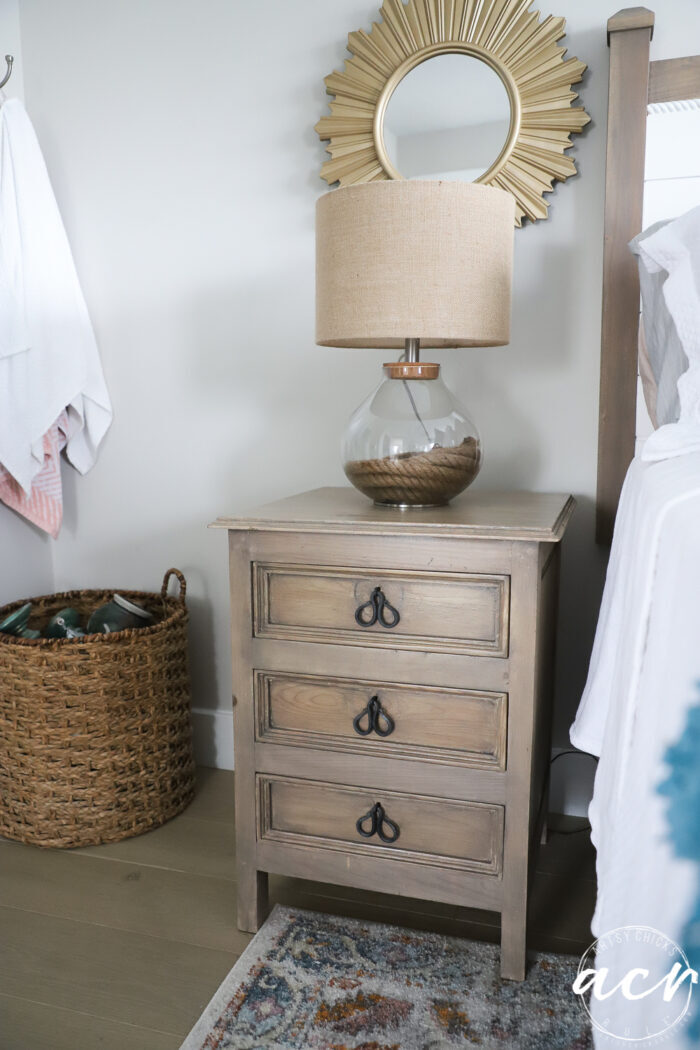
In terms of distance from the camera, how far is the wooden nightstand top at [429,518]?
3.83 feet

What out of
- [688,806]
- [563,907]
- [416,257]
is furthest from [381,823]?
[416,257]

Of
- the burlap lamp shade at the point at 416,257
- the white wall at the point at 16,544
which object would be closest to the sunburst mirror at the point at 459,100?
the burlap lamp shade at the point at 416,257

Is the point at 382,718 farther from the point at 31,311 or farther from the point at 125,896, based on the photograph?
the point at 31,311

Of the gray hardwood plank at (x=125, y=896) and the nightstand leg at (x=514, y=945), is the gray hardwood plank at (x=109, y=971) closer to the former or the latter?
the gray hardwood plank at (x=125, y=896)

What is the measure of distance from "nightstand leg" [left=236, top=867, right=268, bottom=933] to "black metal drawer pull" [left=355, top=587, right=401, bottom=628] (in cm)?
50

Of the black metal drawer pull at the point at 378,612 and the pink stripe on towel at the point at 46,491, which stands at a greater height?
the pink stripe on towel at the point at 46,491

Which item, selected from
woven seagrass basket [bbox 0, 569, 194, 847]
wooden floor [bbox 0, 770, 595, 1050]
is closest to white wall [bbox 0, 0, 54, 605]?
woven seagrass basket [bbox 0, 569, 194, 847]

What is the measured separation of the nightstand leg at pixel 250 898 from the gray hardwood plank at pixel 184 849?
0.54ft

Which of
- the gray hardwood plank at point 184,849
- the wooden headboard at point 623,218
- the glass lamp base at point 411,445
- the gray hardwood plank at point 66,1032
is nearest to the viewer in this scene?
the gray hardwood plank at point 66,1032

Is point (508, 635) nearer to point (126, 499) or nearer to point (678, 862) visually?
point (678, 862)

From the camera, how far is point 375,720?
1.27 m

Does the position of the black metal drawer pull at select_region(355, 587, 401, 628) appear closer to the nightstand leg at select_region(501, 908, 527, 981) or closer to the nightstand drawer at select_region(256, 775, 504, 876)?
the nightstand drawer at select_region(256, 775, 504, 876)

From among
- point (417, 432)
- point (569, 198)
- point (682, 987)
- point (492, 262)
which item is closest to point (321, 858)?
point (417, 432)

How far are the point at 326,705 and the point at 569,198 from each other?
111cm
